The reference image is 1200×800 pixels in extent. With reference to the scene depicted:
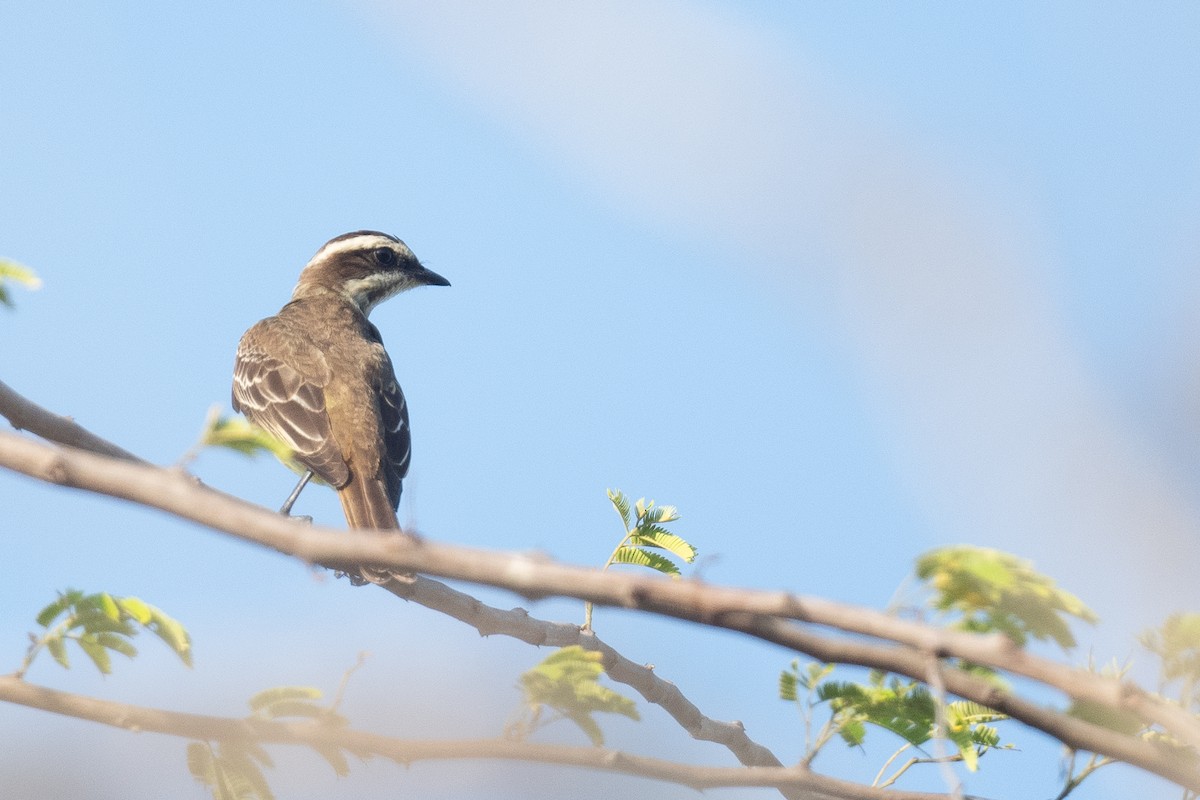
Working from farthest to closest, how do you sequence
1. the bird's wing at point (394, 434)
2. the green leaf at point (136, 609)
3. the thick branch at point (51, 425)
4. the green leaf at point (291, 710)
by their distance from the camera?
the bird's wing at point (394, 434) < the thick branch at point (51, 425) < the green leaf at point (136, 609) < the green leaf at point (291, 710)

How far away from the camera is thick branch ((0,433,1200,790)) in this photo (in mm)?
2383

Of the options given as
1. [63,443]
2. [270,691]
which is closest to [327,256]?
[63,443]

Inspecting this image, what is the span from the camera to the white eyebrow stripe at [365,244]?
13.5 m

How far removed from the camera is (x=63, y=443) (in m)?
4.68

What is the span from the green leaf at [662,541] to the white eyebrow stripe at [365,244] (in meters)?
8.55

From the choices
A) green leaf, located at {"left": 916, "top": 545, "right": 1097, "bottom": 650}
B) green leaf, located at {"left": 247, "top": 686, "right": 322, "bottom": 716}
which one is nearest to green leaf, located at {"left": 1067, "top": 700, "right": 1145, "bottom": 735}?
green leaf, located at {"left": 916, "top": 545, "right": 1097, "bottom": 650}

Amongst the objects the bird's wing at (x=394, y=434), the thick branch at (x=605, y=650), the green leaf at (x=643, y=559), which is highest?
the bird's wing at (x=394, y=434)

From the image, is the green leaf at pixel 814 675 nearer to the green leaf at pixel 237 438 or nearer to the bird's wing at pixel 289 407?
the green leaf at pixel 237 438

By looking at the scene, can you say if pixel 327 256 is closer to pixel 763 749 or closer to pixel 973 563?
pixel 763 749

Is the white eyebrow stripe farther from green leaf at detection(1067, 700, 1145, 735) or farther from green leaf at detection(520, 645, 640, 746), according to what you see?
green leaf at detection(1067, 700, 1145, 735)

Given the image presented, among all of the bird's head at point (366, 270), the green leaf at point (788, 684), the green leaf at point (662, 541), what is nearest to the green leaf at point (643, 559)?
the green leaf at point (662, 541)

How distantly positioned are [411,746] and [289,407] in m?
6.90

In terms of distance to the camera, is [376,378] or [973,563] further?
[376,378]

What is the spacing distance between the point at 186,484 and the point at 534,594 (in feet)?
2.60
